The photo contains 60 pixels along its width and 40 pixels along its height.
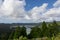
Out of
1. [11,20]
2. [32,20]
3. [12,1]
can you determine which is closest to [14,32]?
[11,20]

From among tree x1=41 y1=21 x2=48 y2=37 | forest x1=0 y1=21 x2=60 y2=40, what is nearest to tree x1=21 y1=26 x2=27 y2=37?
forest x1=0 y1=21 x2=60 y2=40

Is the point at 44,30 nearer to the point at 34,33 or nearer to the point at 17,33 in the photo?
the point at 34,33

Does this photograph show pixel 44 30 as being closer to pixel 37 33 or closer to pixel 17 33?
pixel 37 33

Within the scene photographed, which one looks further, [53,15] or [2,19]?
[53,15]

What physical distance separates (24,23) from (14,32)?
9.4 inches

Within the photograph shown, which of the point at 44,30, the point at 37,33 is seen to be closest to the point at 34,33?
the point at 37,33

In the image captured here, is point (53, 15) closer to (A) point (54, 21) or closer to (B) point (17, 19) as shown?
(A) point (54, 21)

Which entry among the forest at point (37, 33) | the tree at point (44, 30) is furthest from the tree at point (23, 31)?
the tree at point (44, 30)

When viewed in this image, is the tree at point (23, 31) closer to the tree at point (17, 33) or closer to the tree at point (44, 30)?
the tree at point (17, 33)

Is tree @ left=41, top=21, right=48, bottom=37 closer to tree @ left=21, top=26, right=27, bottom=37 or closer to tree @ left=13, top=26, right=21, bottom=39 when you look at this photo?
tree @ left=21, top=26, right=27, bottom=37

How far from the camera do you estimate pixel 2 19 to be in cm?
261

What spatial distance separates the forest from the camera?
2.63 m

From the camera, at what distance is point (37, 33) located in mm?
2680

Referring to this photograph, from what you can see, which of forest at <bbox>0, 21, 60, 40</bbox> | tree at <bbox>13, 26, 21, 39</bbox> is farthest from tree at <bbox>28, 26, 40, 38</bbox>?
tree at <bbox>13, 26, 21, 39</bbox>
